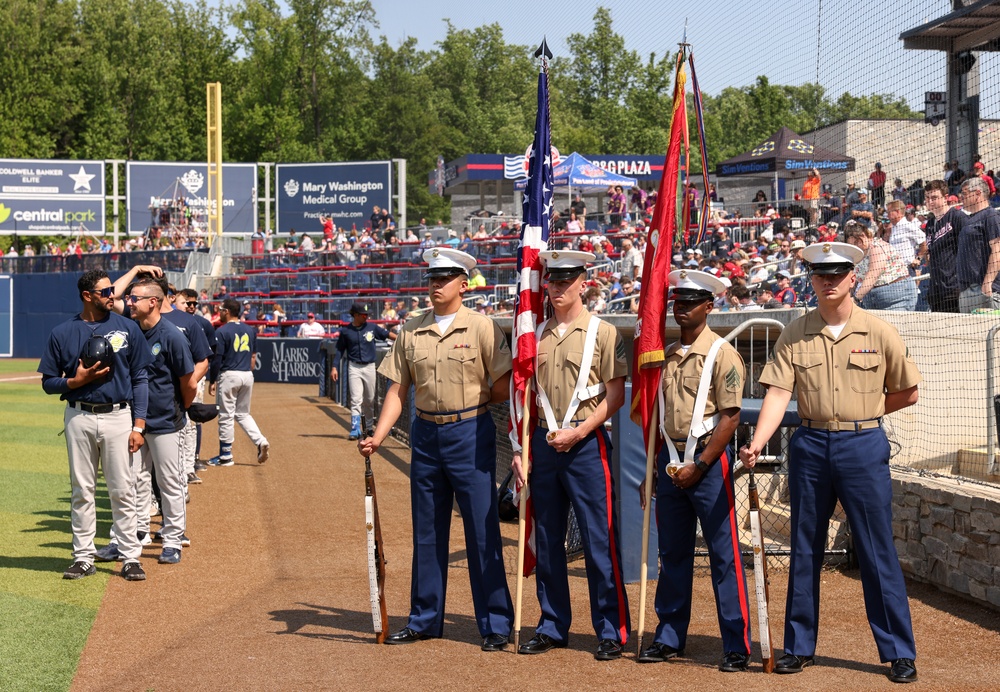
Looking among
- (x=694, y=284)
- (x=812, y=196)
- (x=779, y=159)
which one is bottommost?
(x=694, y=284)

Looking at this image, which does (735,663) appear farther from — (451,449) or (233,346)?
(233,346)

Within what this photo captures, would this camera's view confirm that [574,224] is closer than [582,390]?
No

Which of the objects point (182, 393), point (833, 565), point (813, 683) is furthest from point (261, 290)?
point (813, 683)

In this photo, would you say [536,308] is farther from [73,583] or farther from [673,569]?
[73,583]

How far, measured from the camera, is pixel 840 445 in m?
5.74

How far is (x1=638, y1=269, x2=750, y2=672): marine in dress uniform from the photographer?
19.4ft

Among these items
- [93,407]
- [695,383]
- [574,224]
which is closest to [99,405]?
[93,407]

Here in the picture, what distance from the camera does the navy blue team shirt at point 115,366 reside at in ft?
26.3

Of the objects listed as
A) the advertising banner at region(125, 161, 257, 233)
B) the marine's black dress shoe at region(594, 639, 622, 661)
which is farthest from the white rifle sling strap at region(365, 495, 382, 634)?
the advertising banner at region(125, 161, 257, 233)

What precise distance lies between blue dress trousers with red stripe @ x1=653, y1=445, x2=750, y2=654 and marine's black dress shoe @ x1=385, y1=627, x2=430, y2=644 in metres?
1.38

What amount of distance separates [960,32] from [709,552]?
549cm

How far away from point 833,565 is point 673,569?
2.57 meters

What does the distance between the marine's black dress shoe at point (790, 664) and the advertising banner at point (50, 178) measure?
45.2 m

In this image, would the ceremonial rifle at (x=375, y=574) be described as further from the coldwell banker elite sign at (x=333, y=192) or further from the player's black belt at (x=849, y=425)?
the coldwell banker elite sign at (x=333, y=192)
